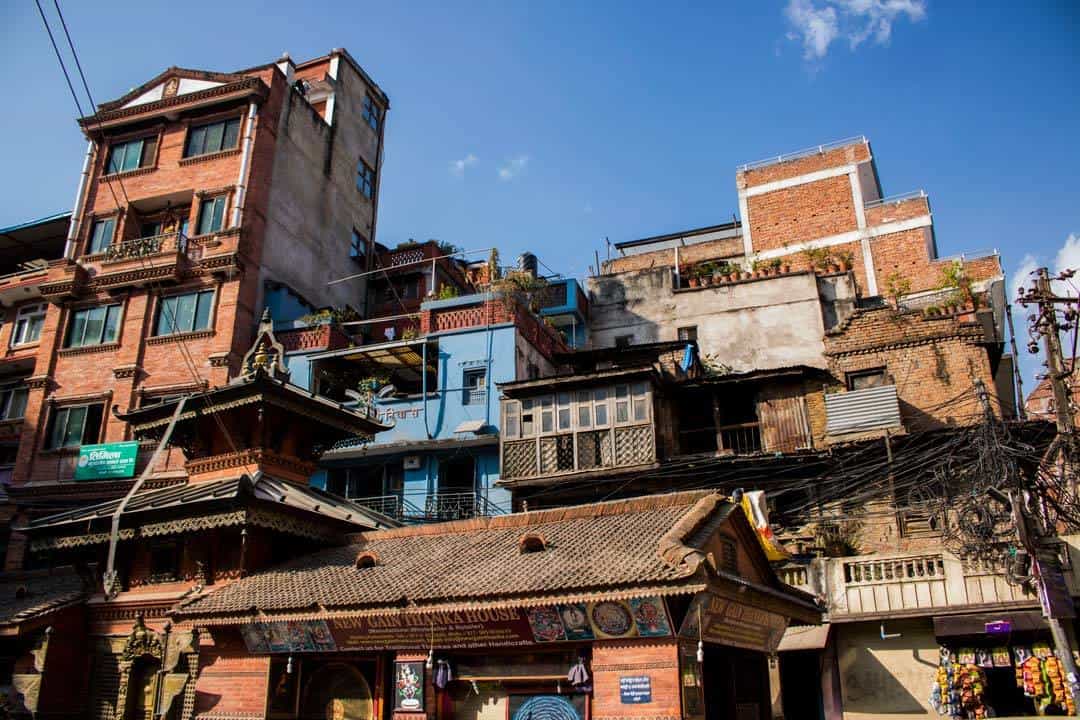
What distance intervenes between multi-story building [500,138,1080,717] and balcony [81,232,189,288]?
14.3 metres

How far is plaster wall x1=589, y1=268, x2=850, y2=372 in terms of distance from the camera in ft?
113

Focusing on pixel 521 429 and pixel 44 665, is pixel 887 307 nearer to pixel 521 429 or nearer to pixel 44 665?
pixel 521 429

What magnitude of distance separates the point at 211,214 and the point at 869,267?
29.0m

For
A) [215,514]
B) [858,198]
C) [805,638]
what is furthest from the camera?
[858,198]

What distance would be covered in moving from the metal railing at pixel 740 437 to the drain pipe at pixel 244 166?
2014cm

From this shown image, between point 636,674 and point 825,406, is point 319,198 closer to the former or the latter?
point 825,406

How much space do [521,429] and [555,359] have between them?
5988mm

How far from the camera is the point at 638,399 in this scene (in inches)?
1125

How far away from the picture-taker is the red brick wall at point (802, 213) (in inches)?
1630

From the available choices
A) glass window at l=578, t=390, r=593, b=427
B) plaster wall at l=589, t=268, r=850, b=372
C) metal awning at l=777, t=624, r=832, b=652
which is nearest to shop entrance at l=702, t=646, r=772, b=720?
metal awning at l=777, t=624, r=832, b=652

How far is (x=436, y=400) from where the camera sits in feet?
103

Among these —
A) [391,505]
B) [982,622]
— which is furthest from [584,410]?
[982,622]

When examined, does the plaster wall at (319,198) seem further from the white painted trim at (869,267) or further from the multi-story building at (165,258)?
the white painted trim at (869,267)

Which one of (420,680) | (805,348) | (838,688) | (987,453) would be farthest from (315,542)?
(805,348)
